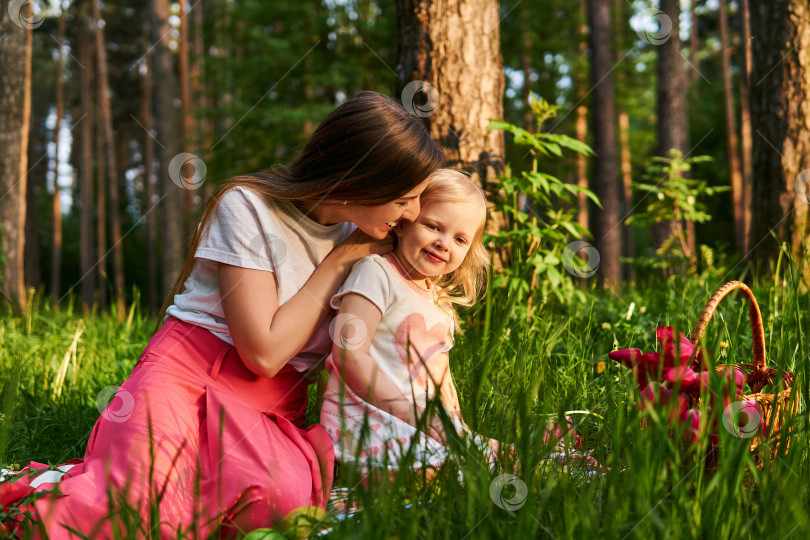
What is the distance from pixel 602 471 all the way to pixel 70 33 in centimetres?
2125

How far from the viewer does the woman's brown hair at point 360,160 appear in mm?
2006

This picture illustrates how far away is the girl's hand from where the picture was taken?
7.20ft

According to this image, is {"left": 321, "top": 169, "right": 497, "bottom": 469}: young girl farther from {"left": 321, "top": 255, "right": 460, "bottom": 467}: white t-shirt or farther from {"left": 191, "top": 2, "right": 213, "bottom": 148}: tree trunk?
{"left": 191, "top": 2, "right": 213, "bottom": 148}: tree trunk

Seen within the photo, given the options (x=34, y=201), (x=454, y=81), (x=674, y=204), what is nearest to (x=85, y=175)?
(x=34, y=201)

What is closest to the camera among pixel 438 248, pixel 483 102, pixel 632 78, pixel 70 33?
pixel 438 248

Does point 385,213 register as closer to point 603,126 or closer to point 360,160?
point 360,160

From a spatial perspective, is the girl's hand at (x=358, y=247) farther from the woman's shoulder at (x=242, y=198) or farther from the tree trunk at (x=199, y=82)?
the tree trunk at (x=199, y=82)

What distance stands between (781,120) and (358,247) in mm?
3193

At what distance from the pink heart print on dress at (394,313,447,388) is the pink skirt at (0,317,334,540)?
13.4 inches

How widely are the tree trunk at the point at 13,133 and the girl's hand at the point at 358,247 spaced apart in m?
4.41

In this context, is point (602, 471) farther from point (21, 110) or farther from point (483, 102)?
point (21, 110)

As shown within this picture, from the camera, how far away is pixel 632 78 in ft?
52.1

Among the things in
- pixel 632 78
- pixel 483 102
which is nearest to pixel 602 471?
pixel 483 102

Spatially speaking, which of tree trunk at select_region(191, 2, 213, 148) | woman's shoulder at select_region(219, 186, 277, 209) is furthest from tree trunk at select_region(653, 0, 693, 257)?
woman's shoulder at select_region(219, 186, 277, 209)
